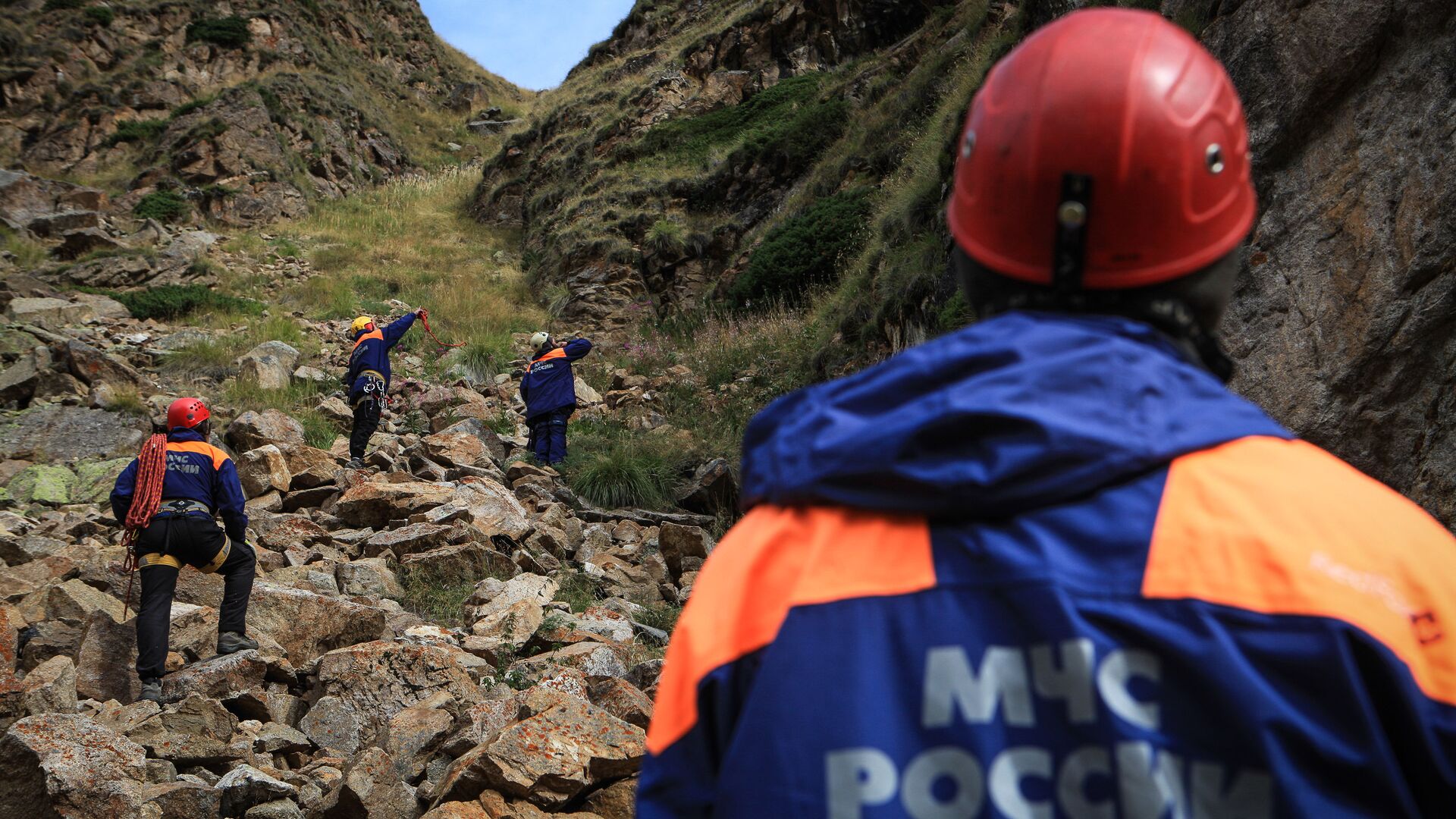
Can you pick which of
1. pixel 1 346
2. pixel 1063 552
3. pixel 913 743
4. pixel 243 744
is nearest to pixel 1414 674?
pixel 1063 552

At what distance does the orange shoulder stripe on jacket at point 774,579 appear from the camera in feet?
3.30

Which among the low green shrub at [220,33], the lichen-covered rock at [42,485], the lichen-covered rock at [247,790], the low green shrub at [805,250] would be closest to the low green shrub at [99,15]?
the low green shrub at [220,33]

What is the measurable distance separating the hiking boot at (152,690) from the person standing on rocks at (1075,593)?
5263 mm

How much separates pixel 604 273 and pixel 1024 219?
1921cm

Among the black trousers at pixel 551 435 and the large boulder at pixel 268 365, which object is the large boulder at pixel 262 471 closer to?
the black trousers at pixel 551 435

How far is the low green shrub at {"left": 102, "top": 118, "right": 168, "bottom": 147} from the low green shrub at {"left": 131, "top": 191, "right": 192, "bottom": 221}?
412 centimetres

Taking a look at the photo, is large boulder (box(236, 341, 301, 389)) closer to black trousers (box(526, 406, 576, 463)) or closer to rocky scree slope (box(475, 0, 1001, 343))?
black trousers (box(526, 406, 576, 463))

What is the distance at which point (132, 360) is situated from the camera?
547 inches

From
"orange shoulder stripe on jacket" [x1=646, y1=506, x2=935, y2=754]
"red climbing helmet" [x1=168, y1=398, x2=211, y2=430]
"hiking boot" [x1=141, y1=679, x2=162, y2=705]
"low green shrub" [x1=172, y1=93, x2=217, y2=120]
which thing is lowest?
"hiking boot" [x1=141, y1=679, x2=162, y2=705]

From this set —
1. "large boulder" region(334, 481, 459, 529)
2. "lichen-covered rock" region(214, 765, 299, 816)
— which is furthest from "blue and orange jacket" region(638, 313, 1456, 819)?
"large boulder" region(334, 481, 459, 529)

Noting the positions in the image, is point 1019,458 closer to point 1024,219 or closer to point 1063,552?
point 1063,552

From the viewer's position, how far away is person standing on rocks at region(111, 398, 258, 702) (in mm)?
5617

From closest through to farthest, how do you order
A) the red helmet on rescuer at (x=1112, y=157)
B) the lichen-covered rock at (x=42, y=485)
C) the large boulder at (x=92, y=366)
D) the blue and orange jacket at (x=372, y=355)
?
the red helmet on rescuer at (x=1112, y=157) < the lichen-covered rock at (x=42, y=485) < the blue and orange jacket at (x=372, y=355) < the large boulder at (x=92, y=366)

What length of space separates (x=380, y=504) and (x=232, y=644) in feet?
9.43
